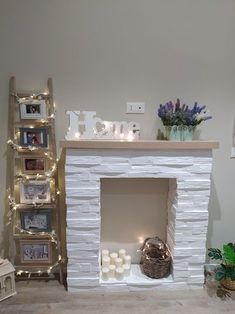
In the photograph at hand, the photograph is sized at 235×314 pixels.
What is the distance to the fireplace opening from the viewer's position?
2.16 metres

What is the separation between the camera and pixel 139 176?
192cm

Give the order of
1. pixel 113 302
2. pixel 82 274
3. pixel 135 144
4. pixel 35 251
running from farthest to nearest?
pixel 35 251 < pixel 82 274 < pixel 113 302 < pixel 135 144

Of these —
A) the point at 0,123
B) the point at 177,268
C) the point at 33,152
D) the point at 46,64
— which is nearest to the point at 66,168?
the point at 33,152

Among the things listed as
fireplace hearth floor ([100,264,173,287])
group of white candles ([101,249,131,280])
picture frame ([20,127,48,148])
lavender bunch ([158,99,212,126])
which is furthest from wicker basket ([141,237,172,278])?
picture frame ([20,127,48,148])

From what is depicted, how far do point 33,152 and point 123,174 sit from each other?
73 cm

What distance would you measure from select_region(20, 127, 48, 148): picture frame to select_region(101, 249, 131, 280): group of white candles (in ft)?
3.36

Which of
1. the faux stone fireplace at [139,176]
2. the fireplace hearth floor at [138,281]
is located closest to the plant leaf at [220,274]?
the faux stone fireplace at [139,176]

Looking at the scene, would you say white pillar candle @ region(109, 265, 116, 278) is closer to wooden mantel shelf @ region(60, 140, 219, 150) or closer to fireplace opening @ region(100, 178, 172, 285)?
fireplace opening @ region(100, 178, 172, 285)

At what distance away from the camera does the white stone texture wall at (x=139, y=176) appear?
1891 mm

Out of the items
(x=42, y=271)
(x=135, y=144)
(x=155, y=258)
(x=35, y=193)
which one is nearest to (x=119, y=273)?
(x=155, y=258)

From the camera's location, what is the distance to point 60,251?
2170mm

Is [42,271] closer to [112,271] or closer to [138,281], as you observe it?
[112,271]

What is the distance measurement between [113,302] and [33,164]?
1.18m

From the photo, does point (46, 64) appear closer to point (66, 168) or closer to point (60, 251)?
point (66, 168)
